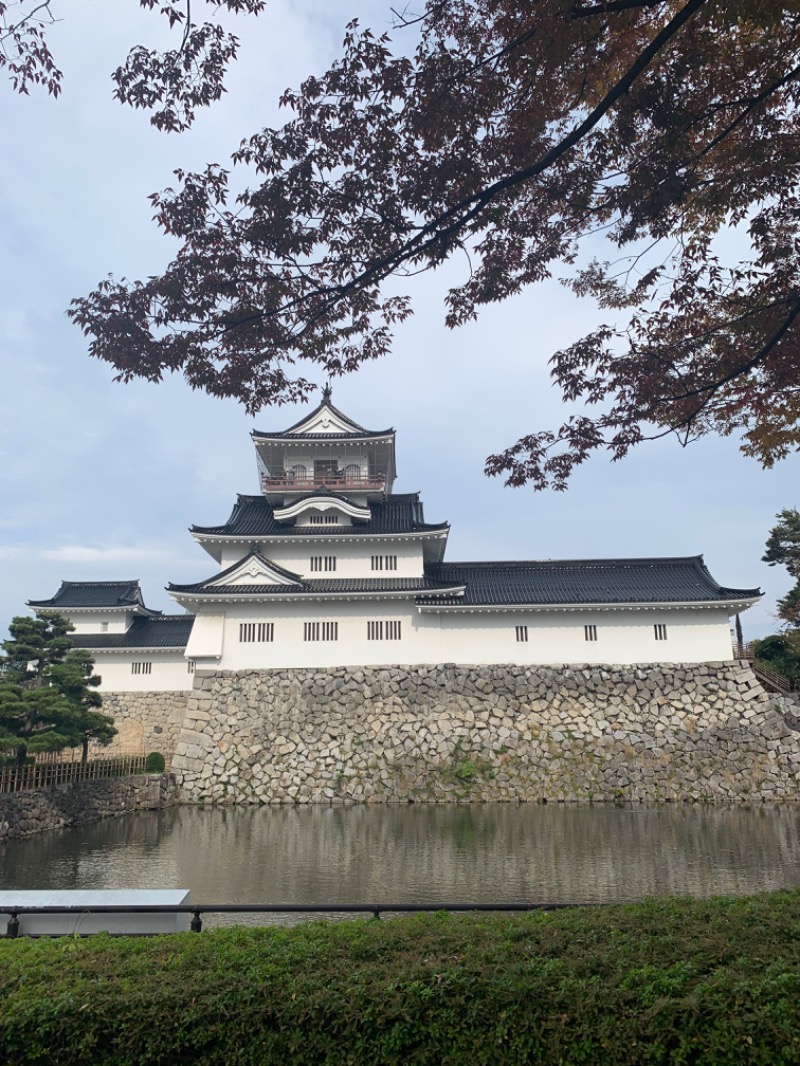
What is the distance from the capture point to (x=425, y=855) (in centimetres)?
1120

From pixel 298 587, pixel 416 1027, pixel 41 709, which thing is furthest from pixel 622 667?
pixel 416 1027

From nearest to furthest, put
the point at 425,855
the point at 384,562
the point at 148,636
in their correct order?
the point at 425,855, the point at 384,562, the point at 148,636

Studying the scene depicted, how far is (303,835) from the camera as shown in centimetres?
1364

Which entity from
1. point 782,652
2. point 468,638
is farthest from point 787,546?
point 468,638

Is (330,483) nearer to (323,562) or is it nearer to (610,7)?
(323,562)

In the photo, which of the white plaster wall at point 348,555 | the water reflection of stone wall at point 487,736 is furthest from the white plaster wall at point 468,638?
the white plaster wall at point 348,555

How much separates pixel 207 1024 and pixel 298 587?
701 inches

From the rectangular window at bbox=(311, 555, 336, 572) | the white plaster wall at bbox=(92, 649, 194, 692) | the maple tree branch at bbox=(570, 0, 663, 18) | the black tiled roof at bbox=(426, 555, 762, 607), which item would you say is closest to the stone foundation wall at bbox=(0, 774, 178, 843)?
the white plaster wall at bbox=(92, 649, 194, 692)

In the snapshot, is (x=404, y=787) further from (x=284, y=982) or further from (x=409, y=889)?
(x=284, y=982)

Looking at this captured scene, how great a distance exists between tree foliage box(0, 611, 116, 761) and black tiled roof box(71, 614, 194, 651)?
648cm

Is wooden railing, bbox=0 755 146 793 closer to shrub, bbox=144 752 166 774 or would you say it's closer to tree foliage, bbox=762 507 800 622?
shrub, bbox=144 752 166 774

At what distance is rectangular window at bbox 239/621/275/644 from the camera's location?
69.1 ft

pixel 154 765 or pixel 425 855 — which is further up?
pixel 154 765

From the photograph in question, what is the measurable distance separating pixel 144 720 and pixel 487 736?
13218 mm
